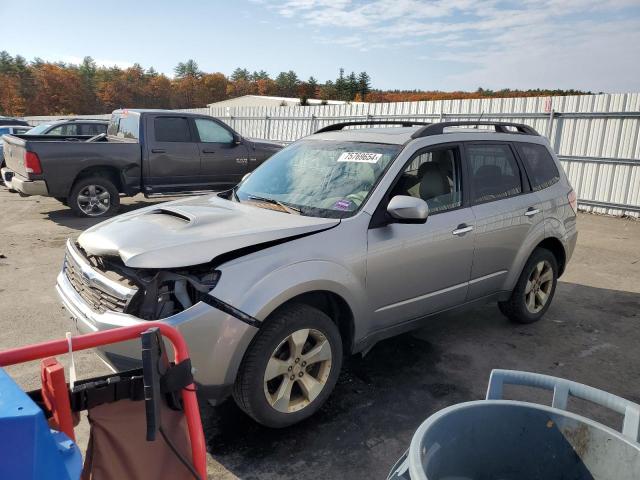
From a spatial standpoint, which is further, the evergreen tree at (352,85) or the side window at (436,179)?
the evergreen tree at (352,85)

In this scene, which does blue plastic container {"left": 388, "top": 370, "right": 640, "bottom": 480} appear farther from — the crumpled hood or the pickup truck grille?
the pickup truck grille

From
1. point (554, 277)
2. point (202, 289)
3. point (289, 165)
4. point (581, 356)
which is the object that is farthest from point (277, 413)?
point (554, 277)

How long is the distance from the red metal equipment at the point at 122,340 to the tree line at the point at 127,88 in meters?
61.1

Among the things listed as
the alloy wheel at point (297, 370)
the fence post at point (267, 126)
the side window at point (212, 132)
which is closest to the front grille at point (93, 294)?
→ the alloy wheel at point (297, 370)

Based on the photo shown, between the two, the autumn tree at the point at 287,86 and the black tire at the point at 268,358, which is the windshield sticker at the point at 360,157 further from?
the autumn tree at the point at 287,86

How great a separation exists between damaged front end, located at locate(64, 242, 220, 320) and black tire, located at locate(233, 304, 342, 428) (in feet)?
1.42

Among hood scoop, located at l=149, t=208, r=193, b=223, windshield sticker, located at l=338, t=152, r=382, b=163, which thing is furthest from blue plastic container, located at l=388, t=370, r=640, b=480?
windshield sticker, located at l=338, t=152, r=382, b=163

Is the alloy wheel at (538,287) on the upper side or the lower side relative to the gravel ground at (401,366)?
upper

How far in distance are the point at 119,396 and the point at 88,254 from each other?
174cm

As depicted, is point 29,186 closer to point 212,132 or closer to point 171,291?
point 212,132

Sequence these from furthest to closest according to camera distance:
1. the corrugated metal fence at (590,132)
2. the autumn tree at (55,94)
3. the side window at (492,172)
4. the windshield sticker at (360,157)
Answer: the autumn tree at (55,94) → the corrugated metal fence at (590,132) → the side window at (492,172) → the windshield sticker at (360,157)

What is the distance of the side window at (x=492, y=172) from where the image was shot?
414 centimetres

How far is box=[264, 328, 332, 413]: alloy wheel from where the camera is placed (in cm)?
291

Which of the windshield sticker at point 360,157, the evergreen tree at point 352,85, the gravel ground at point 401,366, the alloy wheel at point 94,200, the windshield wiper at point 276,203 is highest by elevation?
the evergreen tree at point 352,85
